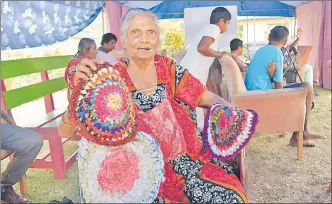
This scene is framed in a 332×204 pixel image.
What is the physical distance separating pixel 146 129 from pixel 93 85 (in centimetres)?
34

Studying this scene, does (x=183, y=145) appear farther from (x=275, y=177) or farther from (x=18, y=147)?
(x=275, y=177)

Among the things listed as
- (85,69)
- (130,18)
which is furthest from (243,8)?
(85,69)

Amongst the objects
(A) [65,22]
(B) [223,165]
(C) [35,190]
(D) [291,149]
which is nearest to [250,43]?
(A) [65,22]

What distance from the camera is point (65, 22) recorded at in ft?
17.9

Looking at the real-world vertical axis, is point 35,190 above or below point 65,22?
below

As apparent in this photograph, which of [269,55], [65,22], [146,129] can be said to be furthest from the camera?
[65,22]

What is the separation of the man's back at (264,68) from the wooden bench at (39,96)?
198cm

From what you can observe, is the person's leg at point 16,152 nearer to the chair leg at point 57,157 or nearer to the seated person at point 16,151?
the seated person at point 16,151

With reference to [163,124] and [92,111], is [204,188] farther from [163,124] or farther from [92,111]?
[92,111]

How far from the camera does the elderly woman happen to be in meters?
1.47

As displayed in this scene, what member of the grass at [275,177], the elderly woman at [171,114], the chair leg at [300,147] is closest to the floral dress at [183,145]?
the elderly woman at [171,114]

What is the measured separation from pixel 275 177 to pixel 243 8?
25.1ft

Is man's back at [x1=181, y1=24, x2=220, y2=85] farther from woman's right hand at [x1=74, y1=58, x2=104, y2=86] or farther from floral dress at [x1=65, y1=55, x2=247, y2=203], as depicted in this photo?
woman's right hand at [x1=74, y1=58, x2=104, y2=86]

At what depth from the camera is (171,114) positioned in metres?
1.54
